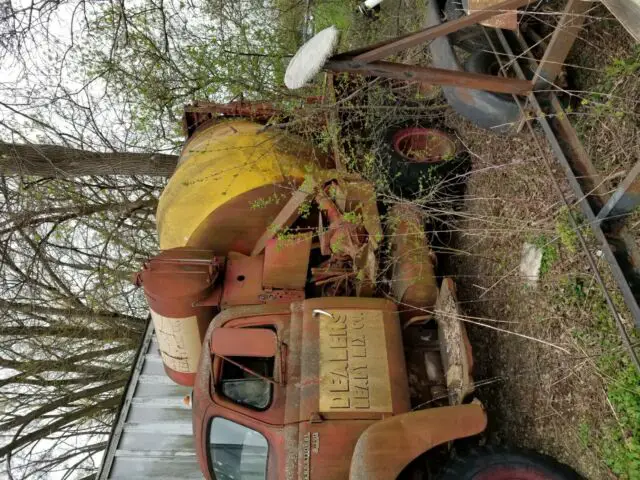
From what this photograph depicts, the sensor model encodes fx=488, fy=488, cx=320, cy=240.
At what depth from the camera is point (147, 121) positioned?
20.9 ft

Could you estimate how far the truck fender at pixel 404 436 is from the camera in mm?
2689

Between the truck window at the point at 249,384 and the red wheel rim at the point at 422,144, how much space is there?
7.30 ft

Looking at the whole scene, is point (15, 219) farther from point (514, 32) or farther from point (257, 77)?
point (514, 32)

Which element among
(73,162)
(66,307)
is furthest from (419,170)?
(66,307)

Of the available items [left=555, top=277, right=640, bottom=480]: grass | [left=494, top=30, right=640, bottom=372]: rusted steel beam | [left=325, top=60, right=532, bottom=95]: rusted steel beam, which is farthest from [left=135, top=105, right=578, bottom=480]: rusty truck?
[left=325, top=60, right=532, bottom=95]: rusted steel beam

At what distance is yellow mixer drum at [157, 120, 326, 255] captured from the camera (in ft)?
13.7

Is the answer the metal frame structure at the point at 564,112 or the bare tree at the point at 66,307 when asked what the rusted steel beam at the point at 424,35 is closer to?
the metal frame structure at the point at 564,112

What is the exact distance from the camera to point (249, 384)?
3.39 metres

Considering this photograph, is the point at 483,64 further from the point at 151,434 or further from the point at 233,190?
the point at 151,434

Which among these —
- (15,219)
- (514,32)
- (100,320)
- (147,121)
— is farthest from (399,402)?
(100,320)

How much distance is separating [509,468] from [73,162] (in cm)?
631

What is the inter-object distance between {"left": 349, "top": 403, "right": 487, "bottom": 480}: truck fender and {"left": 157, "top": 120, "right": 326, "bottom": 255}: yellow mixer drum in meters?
2.02

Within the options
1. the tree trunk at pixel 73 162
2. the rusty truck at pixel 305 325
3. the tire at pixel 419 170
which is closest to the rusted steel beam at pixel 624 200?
the rusty truck at pixel 305 325

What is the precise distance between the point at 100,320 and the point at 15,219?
2.37 m
